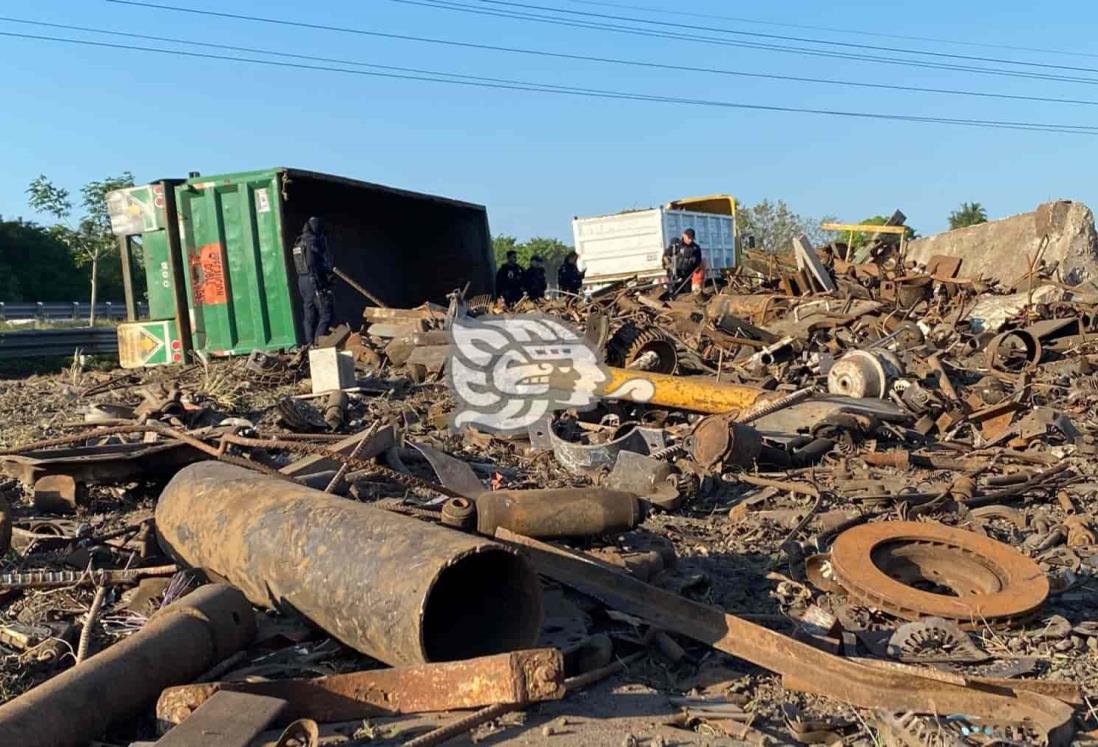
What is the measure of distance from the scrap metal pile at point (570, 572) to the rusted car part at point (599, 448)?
0.07 ft

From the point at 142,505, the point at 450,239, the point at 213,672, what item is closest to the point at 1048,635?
the point at 213,672

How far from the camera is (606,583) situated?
3.31m

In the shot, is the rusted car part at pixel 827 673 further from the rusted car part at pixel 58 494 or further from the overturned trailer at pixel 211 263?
the overturned trailer at pixel 211 263

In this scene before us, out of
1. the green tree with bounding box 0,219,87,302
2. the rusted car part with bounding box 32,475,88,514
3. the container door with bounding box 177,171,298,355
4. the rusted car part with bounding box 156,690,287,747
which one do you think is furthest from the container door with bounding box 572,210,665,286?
the green tree with bounding box 0,219,87,302

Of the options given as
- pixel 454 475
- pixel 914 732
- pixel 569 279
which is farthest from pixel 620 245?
pixel 914 732

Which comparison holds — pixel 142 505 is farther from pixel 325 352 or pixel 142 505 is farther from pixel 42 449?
pixel 325 352

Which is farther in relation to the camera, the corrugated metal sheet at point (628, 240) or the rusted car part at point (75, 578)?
the corrugated metal sheet at point (628, 240)

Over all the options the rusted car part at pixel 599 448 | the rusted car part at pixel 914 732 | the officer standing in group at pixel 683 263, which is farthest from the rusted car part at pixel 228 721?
the officer standing in group at pixel 683 263

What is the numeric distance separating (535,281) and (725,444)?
8.87 meters

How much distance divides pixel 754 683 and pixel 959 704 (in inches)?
23.8

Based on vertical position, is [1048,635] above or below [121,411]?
below

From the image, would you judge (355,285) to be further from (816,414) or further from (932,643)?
(932,643)

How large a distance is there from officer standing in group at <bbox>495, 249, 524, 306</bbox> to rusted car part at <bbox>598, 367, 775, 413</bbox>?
6.23 meters

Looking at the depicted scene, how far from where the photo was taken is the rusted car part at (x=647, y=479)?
478 centimetres
